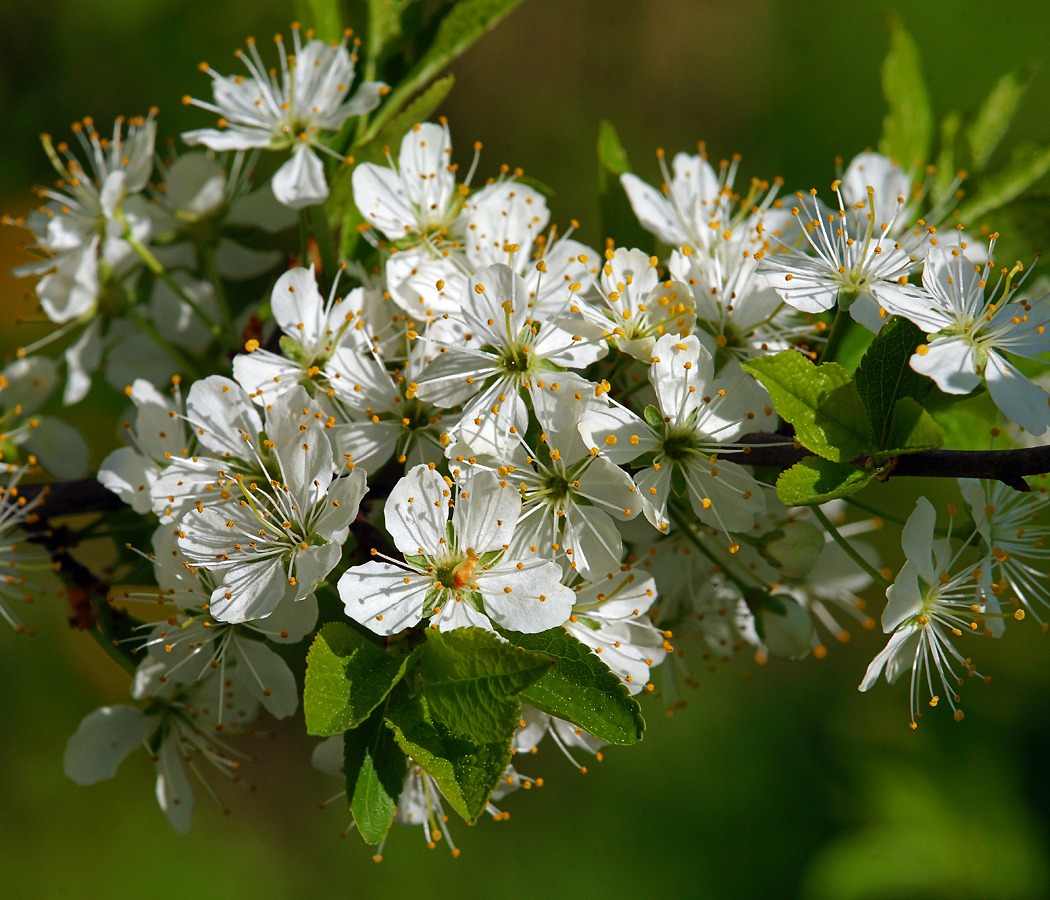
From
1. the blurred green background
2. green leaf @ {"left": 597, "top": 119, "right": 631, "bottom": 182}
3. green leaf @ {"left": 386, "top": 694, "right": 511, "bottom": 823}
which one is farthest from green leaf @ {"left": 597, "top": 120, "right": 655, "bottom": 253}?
the blurred green background

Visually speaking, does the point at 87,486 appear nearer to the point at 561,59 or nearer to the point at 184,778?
the point at 184,778

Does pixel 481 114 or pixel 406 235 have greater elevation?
pixel 406 235

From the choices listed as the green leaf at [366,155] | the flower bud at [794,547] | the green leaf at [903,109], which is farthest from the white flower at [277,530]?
the green leaf at [903,109]

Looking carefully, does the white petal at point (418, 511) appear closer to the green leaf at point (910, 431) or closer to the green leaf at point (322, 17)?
the green leaf at point (910, 431)

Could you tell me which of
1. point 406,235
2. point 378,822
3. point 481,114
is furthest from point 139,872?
point 481,114

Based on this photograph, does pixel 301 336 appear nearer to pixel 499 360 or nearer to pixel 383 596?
pixel 499 360

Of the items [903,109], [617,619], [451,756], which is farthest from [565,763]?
[903,109]
